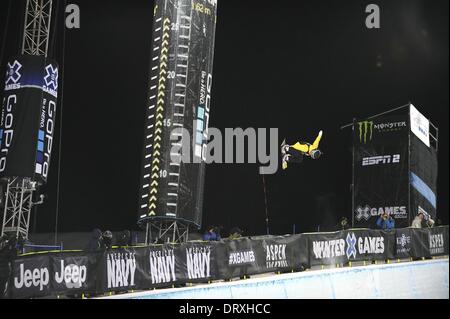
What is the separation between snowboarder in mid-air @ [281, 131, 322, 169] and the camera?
2605 cm

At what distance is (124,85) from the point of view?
24.9 meters

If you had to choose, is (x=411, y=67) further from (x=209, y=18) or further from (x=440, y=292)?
(x=209, y=18)

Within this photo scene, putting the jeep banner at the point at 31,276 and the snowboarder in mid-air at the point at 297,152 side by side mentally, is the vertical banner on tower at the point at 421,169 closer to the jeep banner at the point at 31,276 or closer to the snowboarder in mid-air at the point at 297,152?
the snowboarder in mid-air at the point at 297,152

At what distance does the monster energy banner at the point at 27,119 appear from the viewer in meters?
17.8

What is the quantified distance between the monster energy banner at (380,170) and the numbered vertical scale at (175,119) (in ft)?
29.9

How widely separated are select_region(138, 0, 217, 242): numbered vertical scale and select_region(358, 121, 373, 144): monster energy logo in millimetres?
9181

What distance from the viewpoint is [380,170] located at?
2584 cm

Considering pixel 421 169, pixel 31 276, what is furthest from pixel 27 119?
pixel 421 169

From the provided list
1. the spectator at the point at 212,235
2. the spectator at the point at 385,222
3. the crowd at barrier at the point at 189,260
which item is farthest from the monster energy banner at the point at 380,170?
the spectator at the point at 212,235

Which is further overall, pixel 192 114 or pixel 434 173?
pixel 434 173

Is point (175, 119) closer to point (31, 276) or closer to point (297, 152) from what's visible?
point (31, 276)

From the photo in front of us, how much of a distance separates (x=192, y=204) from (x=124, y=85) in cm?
780

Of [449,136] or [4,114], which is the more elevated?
[449,136]
